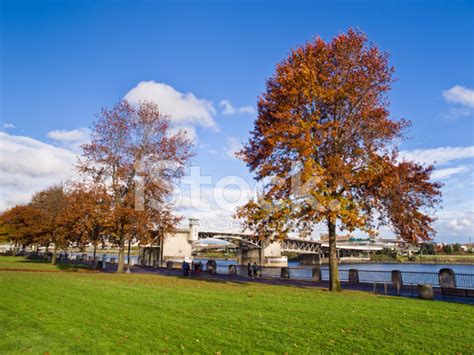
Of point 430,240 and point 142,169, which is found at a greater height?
point 142,169

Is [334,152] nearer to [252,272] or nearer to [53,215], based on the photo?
[252,272]

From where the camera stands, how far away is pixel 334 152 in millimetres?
22062

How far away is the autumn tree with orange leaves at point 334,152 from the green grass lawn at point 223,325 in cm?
606

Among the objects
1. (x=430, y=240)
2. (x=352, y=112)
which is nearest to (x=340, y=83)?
(x=352, y=112)

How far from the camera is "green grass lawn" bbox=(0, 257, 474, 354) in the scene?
321 inches

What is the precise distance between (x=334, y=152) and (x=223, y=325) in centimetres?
1458

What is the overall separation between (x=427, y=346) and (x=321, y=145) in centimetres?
1483

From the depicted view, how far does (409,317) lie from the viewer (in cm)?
1208

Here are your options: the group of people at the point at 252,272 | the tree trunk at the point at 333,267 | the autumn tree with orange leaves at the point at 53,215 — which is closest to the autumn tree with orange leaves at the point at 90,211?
the group of people at the point at 252,272

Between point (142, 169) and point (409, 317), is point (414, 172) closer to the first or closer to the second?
point (409, 317)

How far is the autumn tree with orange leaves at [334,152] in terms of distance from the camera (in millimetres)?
19969

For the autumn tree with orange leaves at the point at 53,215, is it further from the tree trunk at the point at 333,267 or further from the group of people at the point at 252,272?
the tree trunk at the point at 333,267

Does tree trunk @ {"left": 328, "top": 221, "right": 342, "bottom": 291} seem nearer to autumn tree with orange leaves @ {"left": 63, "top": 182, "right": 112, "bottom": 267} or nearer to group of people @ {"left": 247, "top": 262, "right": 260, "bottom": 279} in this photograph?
group of people @ {"left": 247, "top": 262, "right": 260, "bottom": 279}

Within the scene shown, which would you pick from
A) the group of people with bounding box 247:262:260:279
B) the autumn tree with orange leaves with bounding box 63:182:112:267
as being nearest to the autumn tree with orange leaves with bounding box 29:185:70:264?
the autumn tree with orange leaves with bounding box 63:182:112:267
